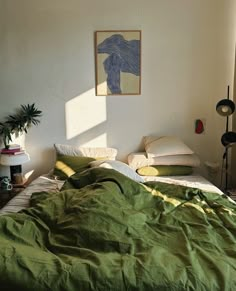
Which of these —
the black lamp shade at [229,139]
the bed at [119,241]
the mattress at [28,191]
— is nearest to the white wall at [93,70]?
the black lamp shade at [229,139]

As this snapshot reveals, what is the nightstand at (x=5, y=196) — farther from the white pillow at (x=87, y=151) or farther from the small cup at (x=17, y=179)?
the white pillow at (x=87, y=151)

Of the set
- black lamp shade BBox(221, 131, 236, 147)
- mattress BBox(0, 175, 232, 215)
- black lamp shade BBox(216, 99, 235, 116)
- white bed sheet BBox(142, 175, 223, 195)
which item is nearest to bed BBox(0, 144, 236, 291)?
mattress BBox(0, 175, 232, 215)

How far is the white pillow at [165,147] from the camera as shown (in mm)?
3197

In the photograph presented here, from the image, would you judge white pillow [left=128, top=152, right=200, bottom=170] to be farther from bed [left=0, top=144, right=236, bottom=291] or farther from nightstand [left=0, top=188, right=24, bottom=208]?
nightstand [left=0, top=188, right=24, bottom=208]

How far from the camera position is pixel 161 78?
339 cm

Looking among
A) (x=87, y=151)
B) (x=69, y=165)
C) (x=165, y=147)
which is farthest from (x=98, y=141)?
(x=165, y=147)

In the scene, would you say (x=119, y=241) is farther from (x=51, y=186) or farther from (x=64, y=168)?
(x=64, y=168)

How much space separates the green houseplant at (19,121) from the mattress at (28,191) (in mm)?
627

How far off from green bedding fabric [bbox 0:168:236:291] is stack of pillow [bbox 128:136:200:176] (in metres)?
0.90

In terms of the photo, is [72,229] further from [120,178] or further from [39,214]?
[120,178]

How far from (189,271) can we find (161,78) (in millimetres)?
2436

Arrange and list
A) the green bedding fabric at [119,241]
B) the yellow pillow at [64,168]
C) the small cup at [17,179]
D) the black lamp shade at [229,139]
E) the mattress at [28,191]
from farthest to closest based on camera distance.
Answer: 1. the small cup at [17,179]
2. the black lamp shade at [229,139]
3. the yellow pillow at [64,168]
4. the mattress at [28,191]
5. the green bedding fabric at [119,241]

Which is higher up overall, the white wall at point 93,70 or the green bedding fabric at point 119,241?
the white wall at point 93,70

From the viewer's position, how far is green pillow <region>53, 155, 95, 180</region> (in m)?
3.00
